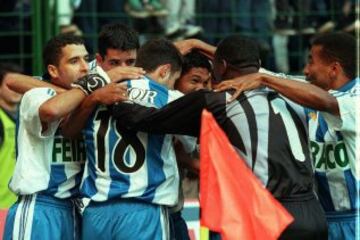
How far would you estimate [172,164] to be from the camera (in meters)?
7.95

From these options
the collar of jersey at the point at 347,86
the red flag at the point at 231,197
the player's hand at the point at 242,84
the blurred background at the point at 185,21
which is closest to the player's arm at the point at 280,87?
the player's hand at the point at 242,84

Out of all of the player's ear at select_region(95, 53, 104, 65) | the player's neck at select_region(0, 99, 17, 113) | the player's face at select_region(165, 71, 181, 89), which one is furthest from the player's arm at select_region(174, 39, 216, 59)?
the player's neck at select_region(0, 99, 17, 113)

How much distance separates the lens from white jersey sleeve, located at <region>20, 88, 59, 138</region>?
26.2 ft

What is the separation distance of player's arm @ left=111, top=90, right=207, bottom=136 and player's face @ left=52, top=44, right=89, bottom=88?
82 centimetres

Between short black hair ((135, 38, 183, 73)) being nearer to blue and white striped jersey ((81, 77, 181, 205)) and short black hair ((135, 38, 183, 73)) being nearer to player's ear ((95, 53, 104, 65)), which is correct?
blue and white striped jersey ((81, 77, 181, 205))

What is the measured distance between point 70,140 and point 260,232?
1670 mm

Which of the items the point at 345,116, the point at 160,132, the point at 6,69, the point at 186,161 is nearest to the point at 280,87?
the point at 345,116

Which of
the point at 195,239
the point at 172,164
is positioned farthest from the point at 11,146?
the point at 172,164

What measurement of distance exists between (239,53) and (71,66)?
1.34 meters

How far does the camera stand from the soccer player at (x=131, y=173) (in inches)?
307

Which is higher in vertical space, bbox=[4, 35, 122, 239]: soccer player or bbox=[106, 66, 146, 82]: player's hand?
bbox=[106, 66, 146, 82]: player's hand

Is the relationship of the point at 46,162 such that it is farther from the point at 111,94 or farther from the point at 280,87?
the point at 280,87

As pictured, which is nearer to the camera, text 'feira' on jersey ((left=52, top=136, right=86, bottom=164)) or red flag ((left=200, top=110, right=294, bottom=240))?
red flag ((left=200, top=110, right=294, bottom=240))

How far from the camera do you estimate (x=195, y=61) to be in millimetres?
8719
